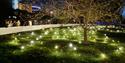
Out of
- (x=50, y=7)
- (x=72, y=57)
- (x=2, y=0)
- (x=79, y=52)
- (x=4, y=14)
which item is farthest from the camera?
(x=2, y=0)

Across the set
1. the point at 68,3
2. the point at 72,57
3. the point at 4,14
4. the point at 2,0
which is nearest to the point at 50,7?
the point at 68,3

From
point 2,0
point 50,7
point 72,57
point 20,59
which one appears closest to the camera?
point 20,59

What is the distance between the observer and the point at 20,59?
10.2 meters

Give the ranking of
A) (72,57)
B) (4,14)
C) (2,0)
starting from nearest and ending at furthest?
1. (72,57)
2. (4,14)
3. (2,0)

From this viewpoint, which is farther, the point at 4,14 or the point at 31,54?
the point at 4,14

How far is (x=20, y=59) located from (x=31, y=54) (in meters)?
1.29

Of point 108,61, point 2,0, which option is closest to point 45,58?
point 108,61

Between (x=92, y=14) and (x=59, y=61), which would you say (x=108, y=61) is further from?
(x=92, y=14)

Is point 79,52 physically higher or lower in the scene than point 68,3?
lower

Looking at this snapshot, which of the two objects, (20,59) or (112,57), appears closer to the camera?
(20,59)

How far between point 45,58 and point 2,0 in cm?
3808

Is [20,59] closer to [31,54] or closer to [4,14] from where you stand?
[31,54]

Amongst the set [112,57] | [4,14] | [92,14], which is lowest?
[4,14]

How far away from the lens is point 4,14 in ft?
144
